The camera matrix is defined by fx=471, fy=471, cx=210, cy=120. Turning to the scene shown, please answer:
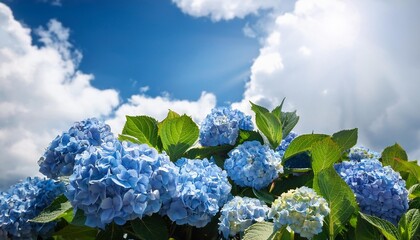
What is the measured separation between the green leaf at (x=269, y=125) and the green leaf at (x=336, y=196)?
2.49 ft

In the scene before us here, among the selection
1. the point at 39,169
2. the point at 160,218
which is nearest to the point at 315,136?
the point at 160,218

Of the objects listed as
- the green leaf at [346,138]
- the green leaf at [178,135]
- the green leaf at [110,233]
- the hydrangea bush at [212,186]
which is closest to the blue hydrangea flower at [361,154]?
the hydrangea bush at [212,186]

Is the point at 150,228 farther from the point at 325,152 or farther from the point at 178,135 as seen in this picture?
the point at 325,152

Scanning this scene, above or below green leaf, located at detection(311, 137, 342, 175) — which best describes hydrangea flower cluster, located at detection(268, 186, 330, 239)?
below

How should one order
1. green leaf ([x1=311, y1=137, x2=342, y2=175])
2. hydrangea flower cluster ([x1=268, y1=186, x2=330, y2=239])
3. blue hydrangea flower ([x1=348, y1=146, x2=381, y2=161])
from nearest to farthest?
hydrangea flower cluster ([x1=268, y1=186, x2=330, y2=239]), green leaf ([x1=311, y1=137, x2=342, y2=175]), blue hydrangea flower ([x1=348, y1=146, x2=381, y2=161])

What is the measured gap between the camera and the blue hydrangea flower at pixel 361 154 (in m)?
3.30

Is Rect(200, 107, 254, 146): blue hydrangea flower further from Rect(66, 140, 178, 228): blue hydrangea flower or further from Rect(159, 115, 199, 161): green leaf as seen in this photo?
Rect(66, 140, 178, 228): blue hydrangea flower

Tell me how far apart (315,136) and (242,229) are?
81 centimetres

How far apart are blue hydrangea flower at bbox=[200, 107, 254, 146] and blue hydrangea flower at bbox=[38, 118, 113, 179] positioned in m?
0.74

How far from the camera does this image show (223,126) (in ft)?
10.4

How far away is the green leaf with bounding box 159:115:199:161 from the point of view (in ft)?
8.80

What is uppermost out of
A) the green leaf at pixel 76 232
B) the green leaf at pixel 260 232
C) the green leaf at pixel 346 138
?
the green leaf at pixel 346 138

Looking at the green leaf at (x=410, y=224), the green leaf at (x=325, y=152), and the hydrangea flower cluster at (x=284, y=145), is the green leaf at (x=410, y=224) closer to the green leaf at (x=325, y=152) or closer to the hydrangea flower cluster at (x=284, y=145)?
the green leaf at (x=325, y=152)

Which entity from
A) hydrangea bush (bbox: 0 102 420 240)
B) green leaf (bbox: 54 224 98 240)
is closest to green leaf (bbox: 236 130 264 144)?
hydrangea bush (bbox: 0 102 420 240)
